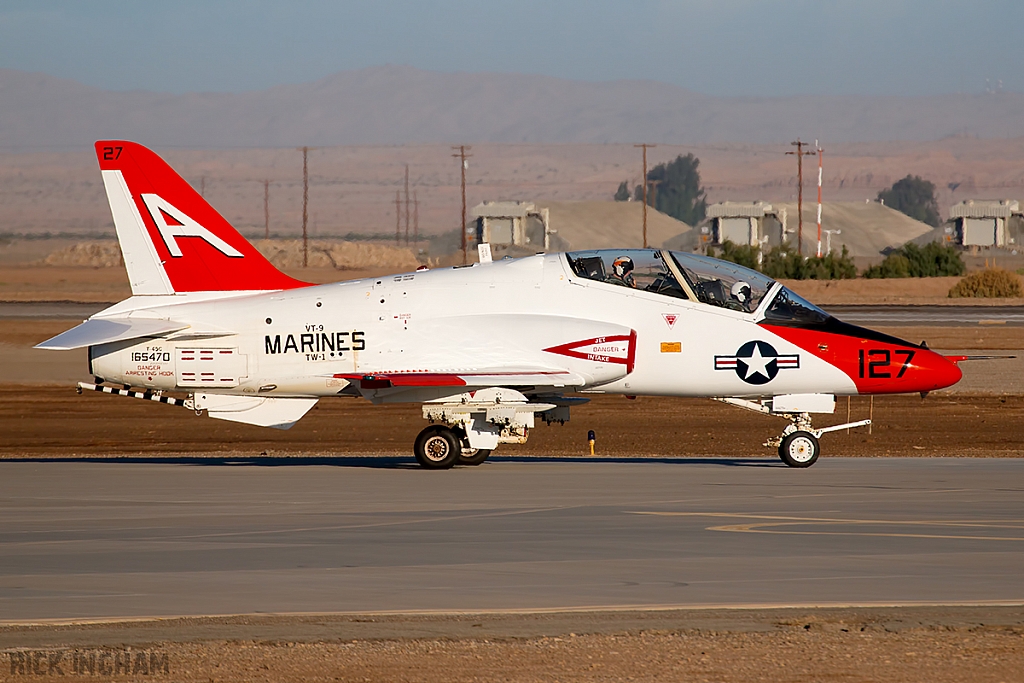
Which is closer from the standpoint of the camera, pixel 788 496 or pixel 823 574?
pixel 823 574

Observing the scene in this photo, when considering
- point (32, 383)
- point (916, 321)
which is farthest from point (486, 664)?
point (916, 321)

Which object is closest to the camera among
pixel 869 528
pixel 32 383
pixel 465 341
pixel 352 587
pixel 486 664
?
pixel 486 664

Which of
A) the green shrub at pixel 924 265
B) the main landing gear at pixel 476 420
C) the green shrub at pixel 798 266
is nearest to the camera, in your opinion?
the main landing gear at pixel 476 420

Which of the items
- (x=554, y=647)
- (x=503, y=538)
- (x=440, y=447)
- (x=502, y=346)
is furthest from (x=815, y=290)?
(x=554, y=647)

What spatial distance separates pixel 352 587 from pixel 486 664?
251 centimetres

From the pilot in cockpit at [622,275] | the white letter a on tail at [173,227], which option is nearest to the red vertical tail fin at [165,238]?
the white letter a on tail at [173,227]

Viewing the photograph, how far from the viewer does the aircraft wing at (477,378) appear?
62.0ft

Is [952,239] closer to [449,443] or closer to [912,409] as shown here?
[912,409]

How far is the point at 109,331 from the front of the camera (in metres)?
19.6

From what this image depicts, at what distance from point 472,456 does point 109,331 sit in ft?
18.2

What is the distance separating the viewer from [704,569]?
1125cm

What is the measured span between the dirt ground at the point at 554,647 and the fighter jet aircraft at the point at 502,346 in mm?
9657

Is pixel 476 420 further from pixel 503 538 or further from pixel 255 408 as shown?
pixel 503 538

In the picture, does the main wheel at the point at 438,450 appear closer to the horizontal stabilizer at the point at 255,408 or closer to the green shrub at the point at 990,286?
the horizontal stabilizer at the point at 255,408
